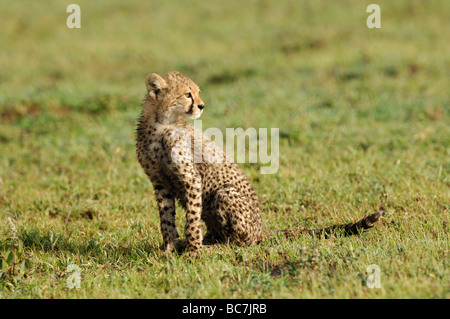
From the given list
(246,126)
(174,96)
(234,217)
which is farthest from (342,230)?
(246,126)

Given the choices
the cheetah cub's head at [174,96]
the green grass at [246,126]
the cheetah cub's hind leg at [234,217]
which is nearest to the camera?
the green grass at [246,126]

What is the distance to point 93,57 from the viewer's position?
16422mm

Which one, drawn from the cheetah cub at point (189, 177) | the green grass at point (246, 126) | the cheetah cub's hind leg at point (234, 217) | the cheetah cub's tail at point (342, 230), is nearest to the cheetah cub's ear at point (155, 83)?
the cheetah cub at point (189, 177)

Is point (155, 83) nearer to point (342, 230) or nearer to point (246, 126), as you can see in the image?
point (342, 230)

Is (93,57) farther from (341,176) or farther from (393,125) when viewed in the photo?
(341,176)

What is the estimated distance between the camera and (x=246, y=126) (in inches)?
360

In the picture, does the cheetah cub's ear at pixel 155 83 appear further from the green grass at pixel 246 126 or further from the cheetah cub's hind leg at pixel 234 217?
the green grass at pixel 246 126

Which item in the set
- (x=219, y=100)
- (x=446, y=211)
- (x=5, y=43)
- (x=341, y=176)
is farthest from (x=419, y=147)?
(x=5, y=43)

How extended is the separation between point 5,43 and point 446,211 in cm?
1620

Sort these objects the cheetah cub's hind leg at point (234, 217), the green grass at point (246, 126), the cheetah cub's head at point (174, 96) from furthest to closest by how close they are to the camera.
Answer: the cheetah cub's hind leg at point (234, 217), the cheetah cub's head at point (174, 96), the green grass at point (246, 126)

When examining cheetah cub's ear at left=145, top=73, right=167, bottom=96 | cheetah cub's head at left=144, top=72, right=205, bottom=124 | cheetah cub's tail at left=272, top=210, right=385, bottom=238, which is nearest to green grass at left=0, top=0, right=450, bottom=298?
cheetah cub's tail at left=272, top=210, right=385, bottom=238

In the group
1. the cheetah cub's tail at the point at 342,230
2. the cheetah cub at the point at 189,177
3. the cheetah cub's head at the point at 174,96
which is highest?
the cheetah cub's head at the point at 174,96

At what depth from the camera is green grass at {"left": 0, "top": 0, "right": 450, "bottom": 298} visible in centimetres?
424

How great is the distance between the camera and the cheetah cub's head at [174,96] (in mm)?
4633
